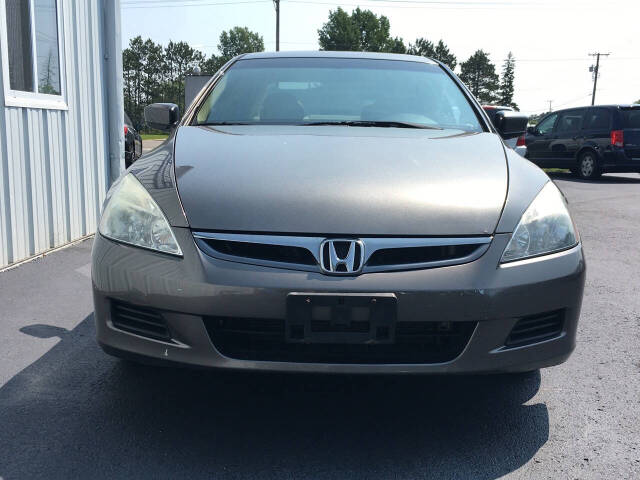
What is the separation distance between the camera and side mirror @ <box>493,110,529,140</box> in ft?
12.2

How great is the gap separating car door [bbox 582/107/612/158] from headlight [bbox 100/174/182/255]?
1366 centimetres

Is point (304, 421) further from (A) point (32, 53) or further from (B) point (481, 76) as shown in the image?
(B) point (481, 76)

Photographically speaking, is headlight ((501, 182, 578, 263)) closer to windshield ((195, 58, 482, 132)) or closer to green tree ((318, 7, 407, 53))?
windshield ((195, 58, 482, 132))

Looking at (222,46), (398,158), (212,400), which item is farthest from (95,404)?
(222,46)

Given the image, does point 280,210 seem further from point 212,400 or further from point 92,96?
point 92,96

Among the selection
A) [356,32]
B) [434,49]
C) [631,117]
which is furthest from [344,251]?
[434,49]

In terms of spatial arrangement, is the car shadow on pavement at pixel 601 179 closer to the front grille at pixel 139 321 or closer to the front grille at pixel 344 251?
the front grille at pixel 344 251

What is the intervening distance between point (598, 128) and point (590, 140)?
0.30 metres

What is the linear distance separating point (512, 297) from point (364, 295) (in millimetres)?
477

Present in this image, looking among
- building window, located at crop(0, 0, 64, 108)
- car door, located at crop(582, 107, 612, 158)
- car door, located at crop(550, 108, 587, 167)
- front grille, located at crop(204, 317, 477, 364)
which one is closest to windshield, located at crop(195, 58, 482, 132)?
front grille, located at crop(204, 317, 477, 364)

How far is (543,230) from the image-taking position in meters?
2.31

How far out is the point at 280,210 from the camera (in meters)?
2.21

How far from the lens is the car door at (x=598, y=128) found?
14383 millimetres

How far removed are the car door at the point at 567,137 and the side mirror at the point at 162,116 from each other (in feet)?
42.6
